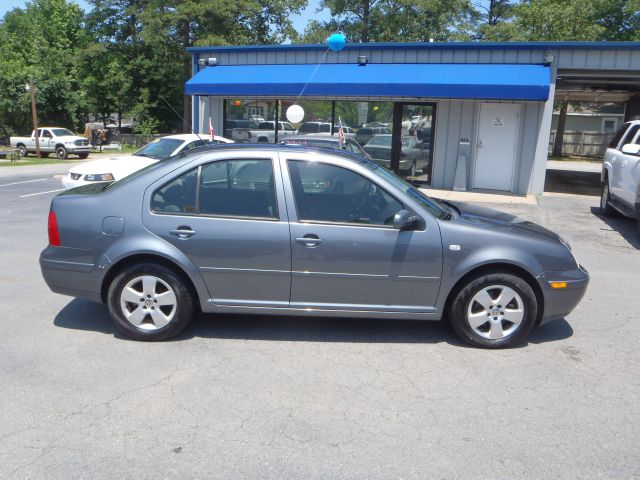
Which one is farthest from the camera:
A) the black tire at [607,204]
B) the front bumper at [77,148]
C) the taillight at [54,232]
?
the front bumper at [77,148]

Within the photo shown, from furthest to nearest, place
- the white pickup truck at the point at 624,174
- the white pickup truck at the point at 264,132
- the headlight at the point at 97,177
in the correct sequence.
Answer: the white pickup truck at the point at 264,132
the headlight at the point at 97,177
the white pickup truck at the point at 624,174

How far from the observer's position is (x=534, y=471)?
3.31 meters

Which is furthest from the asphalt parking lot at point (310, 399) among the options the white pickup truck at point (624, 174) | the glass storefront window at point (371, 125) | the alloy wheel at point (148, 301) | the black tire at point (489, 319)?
the glass storefront window at point (371, 125)

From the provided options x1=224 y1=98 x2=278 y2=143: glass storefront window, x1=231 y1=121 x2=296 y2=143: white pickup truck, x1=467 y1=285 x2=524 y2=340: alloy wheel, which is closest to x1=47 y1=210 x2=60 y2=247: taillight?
x1=467 y1=285 x2=524 y2=340: alloy wheel

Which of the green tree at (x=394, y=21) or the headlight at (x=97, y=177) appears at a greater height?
the green tree at (x=394, y=21)

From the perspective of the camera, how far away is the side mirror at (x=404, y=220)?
4758 mm

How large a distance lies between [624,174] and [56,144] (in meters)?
27.7

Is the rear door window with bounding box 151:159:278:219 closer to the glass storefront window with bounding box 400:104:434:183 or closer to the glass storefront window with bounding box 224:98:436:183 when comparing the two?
the glass storefront window with bounding box 224:98:436:183

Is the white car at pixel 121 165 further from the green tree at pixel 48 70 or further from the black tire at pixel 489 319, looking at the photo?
the green tree at pixel 48 70

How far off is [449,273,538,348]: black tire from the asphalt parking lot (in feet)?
0.33

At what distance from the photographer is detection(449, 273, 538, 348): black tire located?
16.1 ft

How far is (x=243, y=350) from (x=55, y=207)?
202 cm

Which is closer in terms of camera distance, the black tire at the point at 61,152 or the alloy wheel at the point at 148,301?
the alloy wheel at the point at 148,301

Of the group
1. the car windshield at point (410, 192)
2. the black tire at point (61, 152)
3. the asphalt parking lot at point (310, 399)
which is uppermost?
the car windshield at point (410, 192)
